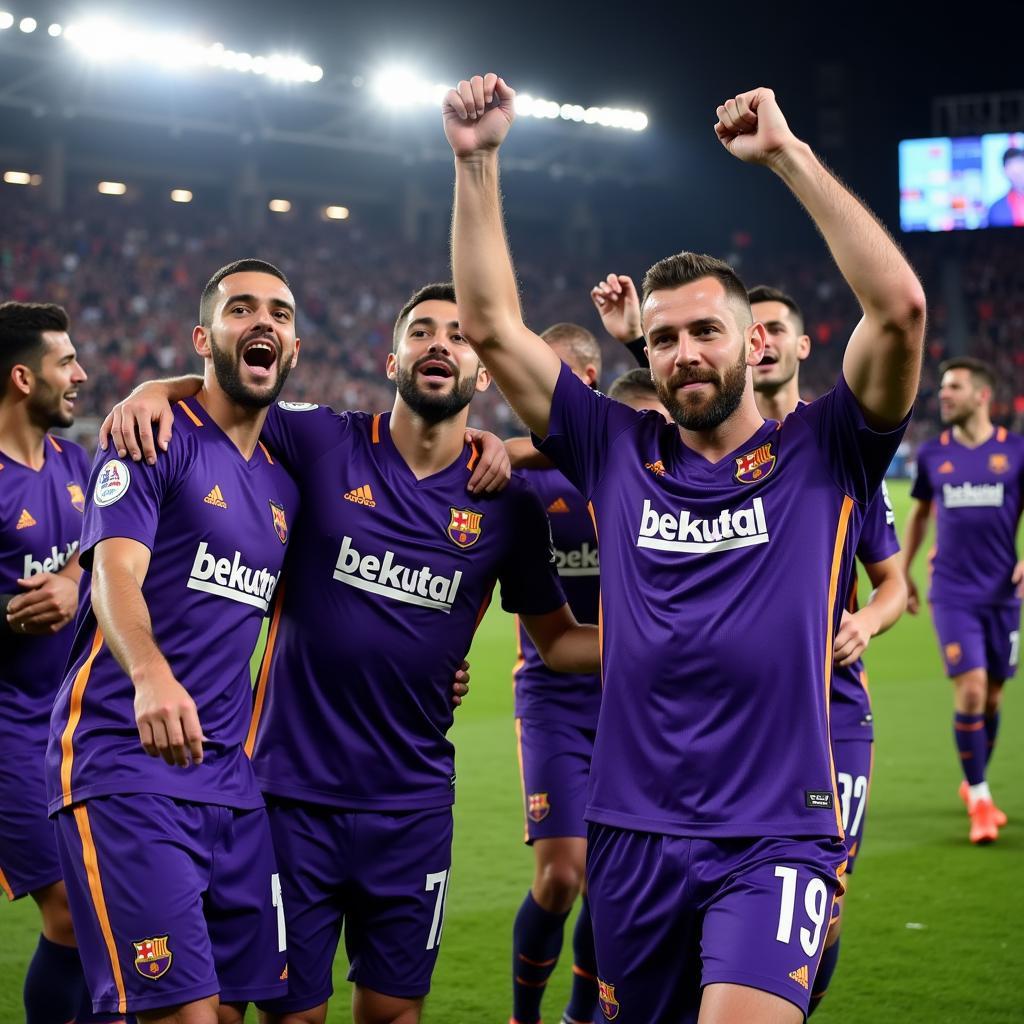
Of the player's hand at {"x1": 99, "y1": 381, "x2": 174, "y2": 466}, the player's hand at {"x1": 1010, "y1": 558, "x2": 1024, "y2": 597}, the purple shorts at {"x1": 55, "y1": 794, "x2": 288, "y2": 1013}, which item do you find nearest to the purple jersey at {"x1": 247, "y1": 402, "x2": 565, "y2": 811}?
the purple shorts at {"x1": 55, "y1": 794, "x2": 288, "y2": 1013}

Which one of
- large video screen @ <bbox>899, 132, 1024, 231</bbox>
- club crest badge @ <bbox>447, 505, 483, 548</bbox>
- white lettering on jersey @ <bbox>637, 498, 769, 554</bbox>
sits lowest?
white lettering on jersey @ <bbox>637, 498, 769, 554</bbox>

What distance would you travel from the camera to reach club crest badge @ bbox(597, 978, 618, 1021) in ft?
11.1

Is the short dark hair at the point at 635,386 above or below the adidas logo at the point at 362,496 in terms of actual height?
above

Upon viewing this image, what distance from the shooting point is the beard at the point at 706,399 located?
3.49m

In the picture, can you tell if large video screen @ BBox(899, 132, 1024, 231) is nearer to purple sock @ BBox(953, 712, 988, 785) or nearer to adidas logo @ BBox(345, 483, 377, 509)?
purple sock @ BBox(953, 712, 988, 785)

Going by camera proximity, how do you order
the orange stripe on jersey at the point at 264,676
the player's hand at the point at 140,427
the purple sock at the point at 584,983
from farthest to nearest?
the purple sock at the point at 584,983 < the orange stripe on jersey at the point at 264,676 < the player's hand at the point at 140,427

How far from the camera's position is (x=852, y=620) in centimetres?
443

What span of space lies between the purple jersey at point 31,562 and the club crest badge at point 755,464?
277 cm

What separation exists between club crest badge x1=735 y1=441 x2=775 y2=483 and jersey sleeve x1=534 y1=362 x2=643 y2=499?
13.3 inches

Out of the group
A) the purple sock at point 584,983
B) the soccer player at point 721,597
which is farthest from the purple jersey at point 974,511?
the soccer player at point 721,597

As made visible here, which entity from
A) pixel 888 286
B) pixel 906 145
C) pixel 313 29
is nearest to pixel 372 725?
pixel 888 286

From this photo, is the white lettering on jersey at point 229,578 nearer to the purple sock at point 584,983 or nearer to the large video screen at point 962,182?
the purple sock at point 584,983

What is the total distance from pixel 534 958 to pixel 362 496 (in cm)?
207

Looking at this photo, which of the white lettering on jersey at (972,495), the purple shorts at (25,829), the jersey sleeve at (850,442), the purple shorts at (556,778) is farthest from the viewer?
the white lettering on jersey at (972,495)
